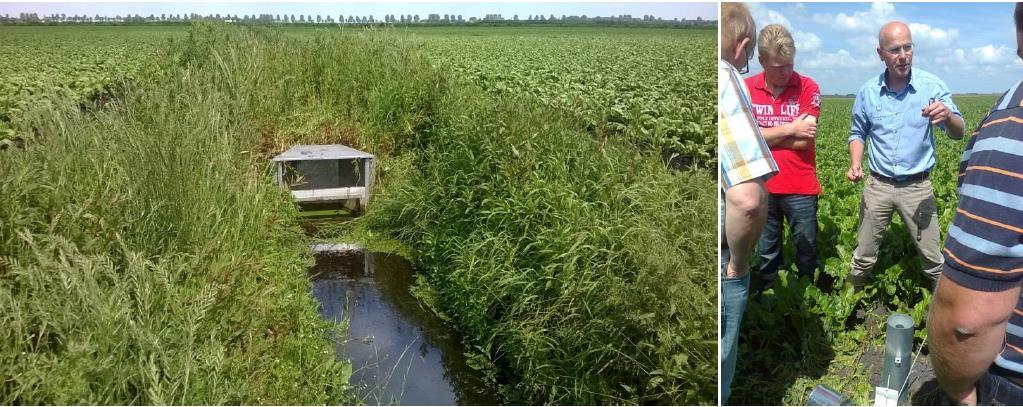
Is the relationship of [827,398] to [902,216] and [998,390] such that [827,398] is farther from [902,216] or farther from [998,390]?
[902,216]

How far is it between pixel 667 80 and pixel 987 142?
6.93 m

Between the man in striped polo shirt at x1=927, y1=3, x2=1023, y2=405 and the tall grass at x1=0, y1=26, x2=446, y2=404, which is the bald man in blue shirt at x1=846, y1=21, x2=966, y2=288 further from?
the tall grass at x1=0, y1=26, x2=446, y2=404

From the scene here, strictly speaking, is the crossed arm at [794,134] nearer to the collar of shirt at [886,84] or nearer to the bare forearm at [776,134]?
the bare forearm at [776,134]

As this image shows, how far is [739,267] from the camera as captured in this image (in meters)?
2.00

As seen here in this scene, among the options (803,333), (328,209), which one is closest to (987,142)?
(803,333)

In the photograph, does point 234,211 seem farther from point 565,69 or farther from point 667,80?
point 565,69

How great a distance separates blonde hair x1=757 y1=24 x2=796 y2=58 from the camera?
2.77 metres

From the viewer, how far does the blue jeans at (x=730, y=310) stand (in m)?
2.07

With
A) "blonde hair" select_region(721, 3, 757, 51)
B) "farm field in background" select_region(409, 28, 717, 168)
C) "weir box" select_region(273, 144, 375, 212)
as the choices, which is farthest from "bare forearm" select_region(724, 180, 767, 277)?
"weir box" select_region(273, 144, 375, 212)

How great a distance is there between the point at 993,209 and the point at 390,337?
13.1 ft

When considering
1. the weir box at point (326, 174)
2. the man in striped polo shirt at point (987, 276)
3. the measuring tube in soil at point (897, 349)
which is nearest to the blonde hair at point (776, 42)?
the man in striped polo shirt at point (987, 276)

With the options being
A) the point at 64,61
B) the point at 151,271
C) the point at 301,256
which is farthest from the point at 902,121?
the point at 64,61

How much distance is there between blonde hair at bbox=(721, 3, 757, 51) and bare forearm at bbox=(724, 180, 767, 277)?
0.37 meters

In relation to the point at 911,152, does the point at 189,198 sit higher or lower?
lower
